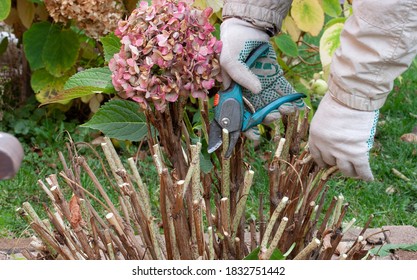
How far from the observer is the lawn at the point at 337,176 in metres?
3.17

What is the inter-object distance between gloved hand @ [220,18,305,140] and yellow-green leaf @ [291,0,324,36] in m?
1.42

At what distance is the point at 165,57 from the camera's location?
1640 millimetres

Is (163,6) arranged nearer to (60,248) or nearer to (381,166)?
(60,248)

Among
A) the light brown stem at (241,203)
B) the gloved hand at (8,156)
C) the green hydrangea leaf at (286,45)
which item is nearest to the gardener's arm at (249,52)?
the light brown stem at (241,203)

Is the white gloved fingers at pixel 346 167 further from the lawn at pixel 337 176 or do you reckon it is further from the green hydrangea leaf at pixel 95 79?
the lawn at pixel 337 176

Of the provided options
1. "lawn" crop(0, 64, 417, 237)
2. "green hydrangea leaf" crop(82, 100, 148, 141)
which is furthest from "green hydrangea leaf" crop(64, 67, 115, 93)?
"lawn" crop(0, 64, 417, 237)

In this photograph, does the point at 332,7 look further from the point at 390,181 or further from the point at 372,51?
the point at 372,51

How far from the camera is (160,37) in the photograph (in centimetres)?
164

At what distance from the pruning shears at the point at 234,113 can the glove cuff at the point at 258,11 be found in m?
0.07

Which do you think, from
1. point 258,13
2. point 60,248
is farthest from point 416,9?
point 60,248

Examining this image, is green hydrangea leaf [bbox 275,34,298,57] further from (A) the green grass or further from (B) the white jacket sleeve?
(B) the white jacket sleeve

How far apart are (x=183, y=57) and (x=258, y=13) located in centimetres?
24

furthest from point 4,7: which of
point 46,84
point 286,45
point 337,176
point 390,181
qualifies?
point 390,181

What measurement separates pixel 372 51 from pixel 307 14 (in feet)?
5.62
